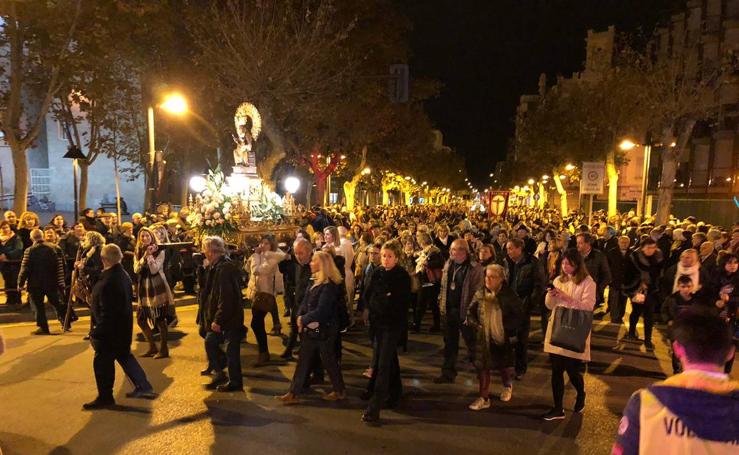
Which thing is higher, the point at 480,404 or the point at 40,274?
the point at 40,274

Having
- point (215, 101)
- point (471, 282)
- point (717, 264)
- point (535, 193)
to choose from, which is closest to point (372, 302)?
point (471, 282)

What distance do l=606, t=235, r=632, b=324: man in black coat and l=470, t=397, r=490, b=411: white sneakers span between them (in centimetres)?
448

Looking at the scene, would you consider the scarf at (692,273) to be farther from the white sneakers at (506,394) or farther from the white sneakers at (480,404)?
the white sneakers at (480,404)

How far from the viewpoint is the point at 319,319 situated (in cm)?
551

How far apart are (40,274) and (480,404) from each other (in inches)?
278

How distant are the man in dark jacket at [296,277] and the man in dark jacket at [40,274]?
11.9 feet

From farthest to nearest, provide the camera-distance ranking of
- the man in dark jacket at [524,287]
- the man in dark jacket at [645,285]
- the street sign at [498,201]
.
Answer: the street sign at [498,201] → the man in dark jacket at [645,285] → the man in dark jacket at [524,287]

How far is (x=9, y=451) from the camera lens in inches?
185

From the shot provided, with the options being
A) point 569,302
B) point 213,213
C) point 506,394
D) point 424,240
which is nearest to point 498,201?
point 424,240


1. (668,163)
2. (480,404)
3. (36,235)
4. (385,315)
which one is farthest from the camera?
(668,163)

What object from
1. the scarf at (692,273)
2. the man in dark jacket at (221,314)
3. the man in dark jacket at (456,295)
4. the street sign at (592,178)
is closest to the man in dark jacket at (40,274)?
→ the man in dark jacket at (221,314)

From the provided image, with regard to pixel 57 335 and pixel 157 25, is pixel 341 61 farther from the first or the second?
pixel 57 335

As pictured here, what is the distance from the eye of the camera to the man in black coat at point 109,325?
5520mm

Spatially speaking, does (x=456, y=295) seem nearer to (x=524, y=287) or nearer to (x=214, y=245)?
(x=524, y=287)
